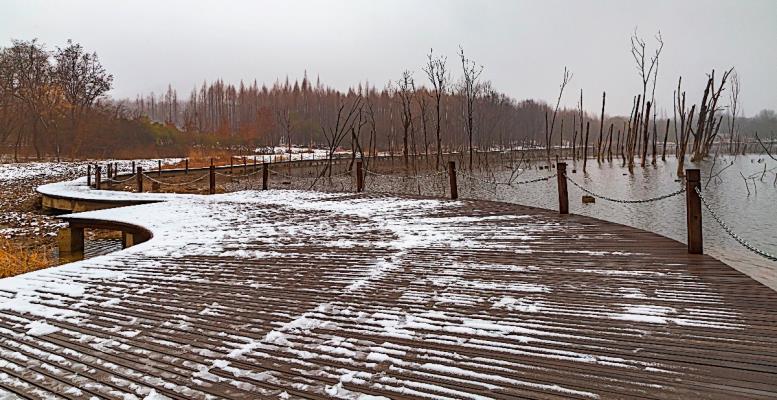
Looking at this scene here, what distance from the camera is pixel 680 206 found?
1320cm

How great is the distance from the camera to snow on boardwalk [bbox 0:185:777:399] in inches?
82.5

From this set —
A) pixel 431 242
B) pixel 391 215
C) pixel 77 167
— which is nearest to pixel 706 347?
pixel 431 242

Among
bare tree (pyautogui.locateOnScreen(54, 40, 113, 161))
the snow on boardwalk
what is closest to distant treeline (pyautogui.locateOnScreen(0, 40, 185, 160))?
bare tree (pyautogui.locateOnScreen(54, 40, 113, 161))

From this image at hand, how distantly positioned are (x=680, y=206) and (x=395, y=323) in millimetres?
13131

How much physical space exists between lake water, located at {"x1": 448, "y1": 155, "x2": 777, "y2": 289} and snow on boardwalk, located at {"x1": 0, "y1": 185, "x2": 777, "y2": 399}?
4118 millimetres

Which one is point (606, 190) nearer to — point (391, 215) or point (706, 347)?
point (391, 215)

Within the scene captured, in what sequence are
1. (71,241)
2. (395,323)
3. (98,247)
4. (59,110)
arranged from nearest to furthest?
1. (395,323)
2. (71,241)
3. (98,247)
4. (59,110)

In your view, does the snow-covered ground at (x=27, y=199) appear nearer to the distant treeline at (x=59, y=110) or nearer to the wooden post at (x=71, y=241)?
the wooden post at (x=71, y=241)

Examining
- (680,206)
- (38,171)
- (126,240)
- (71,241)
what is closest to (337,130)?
(38,171)

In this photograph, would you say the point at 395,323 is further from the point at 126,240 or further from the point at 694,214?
the point at 126,240

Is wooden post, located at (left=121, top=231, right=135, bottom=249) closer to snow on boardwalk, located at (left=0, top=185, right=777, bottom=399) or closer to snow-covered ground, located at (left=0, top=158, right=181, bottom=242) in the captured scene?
snow-covered ground, located at (left=0, top=158, right=181, bottom=242)

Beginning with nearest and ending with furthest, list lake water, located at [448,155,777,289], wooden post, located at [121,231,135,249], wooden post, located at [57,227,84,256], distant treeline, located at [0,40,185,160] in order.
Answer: wooden post, located at [57,227,84,256]
lake water, located at [448,155,777,289]
wooden post, located at [121,231,135,249]
distant treeline, located at [0,40,185,160]

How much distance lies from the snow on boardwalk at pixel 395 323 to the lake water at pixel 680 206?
412 cm

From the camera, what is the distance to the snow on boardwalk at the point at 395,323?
2096mm
